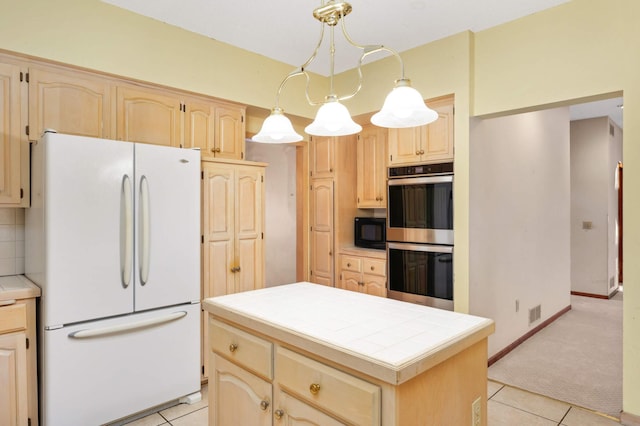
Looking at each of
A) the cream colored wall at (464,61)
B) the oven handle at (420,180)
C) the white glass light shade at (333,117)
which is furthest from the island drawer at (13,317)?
the oven handle at (420,180)

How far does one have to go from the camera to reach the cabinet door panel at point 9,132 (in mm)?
2406

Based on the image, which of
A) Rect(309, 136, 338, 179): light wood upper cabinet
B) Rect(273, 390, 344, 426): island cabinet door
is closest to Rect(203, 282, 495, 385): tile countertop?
Rect(273, 390, 344, 426): island cabinet door

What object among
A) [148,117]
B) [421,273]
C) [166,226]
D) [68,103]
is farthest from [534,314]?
[68,103]

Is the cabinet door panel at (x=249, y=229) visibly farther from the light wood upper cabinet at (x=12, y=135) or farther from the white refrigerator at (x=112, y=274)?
the light wood upper cabinet at (x=12, y=135)

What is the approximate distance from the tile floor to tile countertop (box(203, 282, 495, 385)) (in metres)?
1.19

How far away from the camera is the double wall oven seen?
326cm

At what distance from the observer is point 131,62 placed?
285 cm

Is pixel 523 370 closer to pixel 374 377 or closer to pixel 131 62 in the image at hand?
pixel 374 377

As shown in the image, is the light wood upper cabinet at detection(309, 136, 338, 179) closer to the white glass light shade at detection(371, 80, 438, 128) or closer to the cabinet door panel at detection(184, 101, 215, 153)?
the cabinet door panel at detection(184, 101, 215, 153)

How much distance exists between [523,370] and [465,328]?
7.88 feet

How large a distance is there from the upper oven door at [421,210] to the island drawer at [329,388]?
2138 millimetres

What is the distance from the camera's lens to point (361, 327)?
1530 millimetres

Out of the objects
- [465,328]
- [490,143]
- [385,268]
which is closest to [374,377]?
[465,328]

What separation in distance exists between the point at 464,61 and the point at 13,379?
3.77 m
